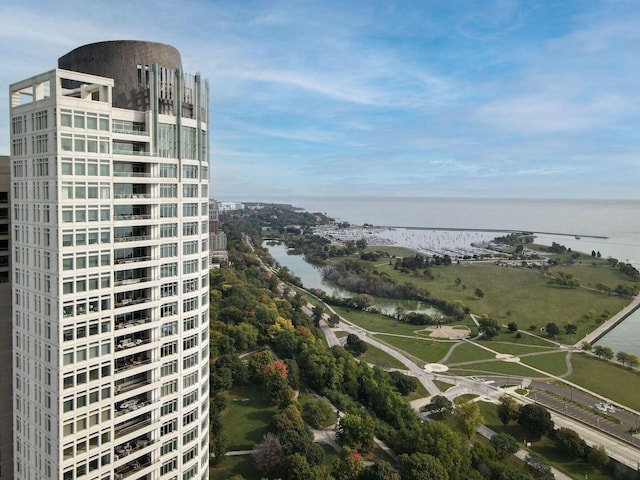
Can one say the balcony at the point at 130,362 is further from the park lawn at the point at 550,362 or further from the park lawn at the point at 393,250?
the park lawn at the point at 393,250

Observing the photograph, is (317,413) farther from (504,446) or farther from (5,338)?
(5,338)

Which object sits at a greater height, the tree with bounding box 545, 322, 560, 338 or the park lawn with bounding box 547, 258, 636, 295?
the park lawn with bounding box 547, 258, 636, 295

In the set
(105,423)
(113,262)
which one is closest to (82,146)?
(113,262)

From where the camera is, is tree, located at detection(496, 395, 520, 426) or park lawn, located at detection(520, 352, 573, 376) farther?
park lawn, located at detection(520, 352, 573, 376)

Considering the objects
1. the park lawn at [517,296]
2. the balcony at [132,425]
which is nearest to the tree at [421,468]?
the balcony at [132,425]

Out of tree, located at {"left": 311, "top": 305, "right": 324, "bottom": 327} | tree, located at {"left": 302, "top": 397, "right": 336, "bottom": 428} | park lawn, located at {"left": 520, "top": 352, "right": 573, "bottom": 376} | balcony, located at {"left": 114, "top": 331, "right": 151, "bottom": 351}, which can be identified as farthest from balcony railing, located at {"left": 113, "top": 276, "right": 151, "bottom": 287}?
park lawn, located at {"left": 520, "top": 352, "right": 573, "bottom": 376}

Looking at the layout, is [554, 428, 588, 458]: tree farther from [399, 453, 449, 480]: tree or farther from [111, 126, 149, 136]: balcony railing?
[111, 126, 149, 136]: balcony railing

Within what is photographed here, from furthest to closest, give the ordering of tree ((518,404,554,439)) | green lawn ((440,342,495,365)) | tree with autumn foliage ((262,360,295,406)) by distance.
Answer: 1. green lawn ((440,342,495,365))
2. tree ((518,404,554,439))
3. tree with autumn foliage ((262,360,295,406))
